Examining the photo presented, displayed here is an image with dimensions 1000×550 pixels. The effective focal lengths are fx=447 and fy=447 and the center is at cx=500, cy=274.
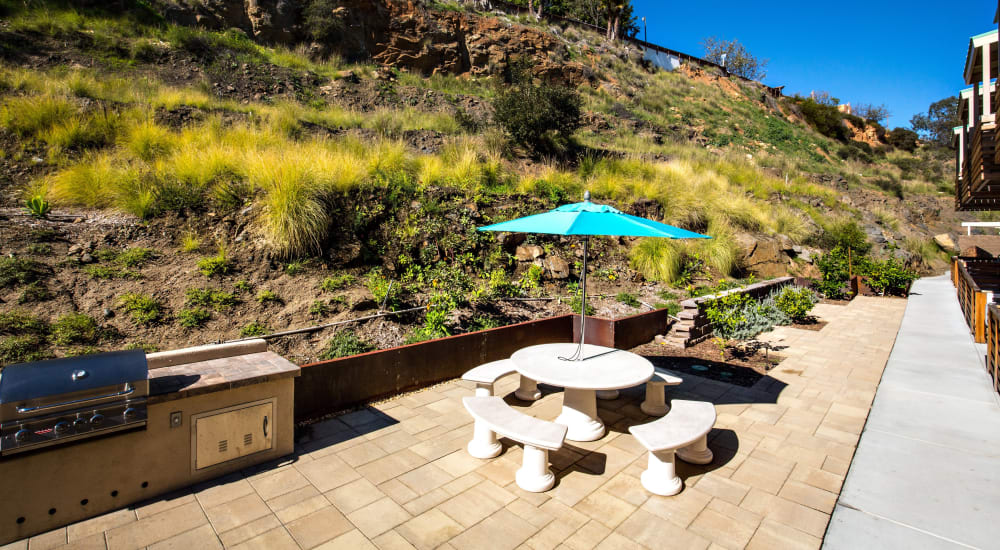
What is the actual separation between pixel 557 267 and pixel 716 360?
2886 mm

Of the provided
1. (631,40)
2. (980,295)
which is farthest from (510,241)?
(631,40)

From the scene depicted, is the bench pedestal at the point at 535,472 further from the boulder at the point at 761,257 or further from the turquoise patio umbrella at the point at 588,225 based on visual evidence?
the boulder at the point at 761,257

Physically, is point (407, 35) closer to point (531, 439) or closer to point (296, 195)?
point (296, 195)

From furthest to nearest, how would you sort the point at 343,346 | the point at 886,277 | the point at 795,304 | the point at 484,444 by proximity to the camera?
the point at 886,277 < the point at 795,304 < the point at 343,346 < the point at 484,444

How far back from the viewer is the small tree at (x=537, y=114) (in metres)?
11.6

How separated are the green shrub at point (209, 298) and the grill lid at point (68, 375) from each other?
2183mm

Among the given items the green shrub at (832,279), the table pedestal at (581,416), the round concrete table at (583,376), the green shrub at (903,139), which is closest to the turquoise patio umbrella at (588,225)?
the round concrete table at (583,376)

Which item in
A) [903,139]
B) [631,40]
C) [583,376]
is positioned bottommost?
[583,376]

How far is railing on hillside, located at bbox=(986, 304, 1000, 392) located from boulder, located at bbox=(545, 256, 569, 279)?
4992mm

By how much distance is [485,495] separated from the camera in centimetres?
274

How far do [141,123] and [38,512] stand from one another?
734 cm

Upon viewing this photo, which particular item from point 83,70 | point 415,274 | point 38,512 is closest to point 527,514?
point 38,512

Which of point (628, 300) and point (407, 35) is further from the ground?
point (407, 35)

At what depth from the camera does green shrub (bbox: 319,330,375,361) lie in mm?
4395
